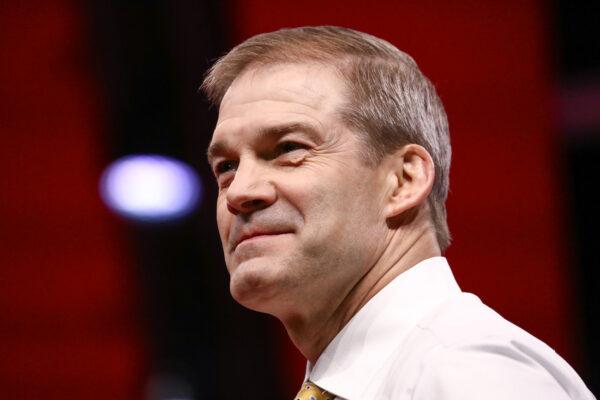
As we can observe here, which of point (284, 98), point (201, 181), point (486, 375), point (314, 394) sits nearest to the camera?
point (486, 375)

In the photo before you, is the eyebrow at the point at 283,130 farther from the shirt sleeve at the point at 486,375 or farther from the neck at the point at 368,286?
the shirt sleeve at the point at 486,375

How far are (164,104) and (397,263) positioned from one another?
1971 millimetres

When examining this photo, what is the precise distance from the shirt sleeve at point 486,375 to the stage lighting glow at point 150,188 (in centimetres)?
234

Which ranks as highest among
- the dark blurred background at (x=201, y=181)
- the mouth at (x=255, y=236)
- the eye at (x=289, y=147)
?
the eye at (x=289, y=147)

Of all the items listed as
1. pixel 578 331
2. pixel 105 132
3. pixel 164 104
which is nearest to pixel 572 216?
pixel 578 331

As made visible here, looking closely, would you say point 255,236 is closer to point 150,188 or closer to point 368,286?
point 368,286

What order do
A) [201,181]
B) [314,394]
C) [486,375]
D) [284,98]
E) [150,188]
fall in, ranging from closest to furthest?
[486,375], [314,394], [284,98], [201,181], [150,188]

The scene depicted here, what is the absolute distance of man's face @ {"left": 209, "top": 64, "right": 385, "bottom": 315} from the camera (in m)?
1.49

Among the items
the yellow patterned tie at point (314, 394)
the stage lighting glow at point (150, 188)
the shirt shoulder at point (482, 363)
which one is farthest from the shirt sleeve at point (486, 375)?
the stage lighting glow at point (150, 188)

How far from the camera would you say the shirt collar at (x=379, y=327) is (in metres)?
1.42

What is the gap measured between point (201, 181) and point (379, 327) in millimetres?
2056

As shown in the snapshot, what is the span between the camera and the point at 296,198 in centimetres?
149

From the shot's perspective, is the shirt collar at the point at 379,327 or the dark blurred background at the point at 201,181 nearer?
the shirt collar at the point at 379,327

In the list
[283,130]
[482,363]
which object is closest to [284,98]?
[283,130]
